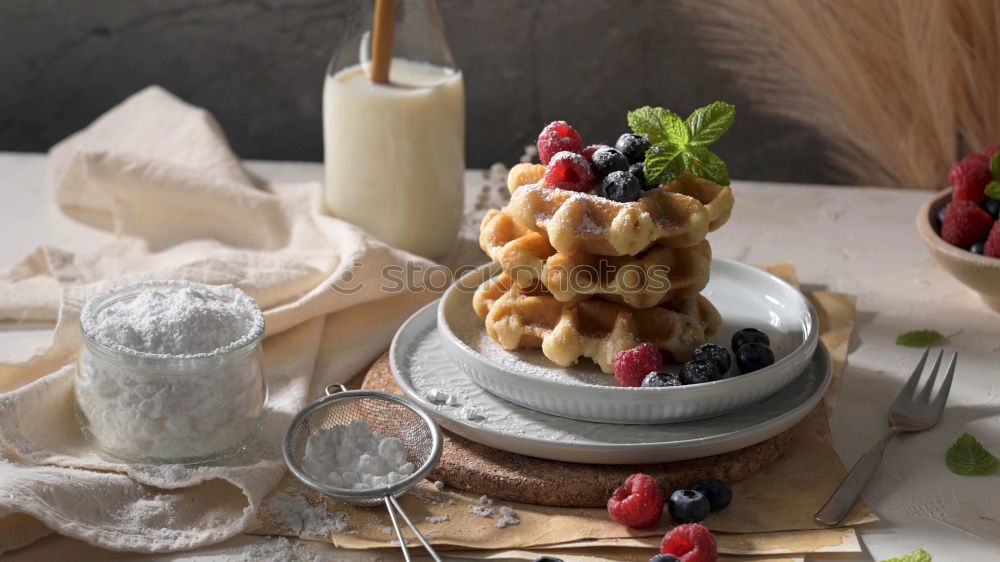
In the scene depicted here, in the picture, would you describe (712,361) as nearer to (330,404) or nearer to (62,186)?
(330,404)

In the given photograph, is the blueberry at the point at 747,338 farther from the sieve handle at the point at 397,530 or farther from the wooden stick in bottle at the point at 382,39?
the wooden stick in bottle at the point at 382,39

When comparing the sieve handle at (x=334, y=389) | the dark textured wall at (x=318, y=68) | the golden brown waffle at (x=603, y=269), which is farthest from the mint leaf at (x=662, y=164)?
the dark textured wall at (x=318, y=68)

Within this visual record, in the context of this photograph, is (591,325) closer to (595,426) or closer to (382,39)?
(595,426)

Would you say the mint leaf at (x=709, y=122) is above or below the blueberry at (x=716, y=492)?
above

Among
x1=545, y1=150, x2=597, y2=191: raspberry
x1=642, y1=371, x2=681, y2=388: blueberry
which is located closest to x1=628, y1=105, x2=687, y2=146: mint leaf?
x1=545, y1=150, x2=597, y2=191: raspberry

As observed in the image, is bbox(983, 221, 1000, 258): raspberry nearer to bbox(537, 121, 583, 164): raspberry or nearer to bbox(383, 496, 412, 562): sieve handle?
bbox(537, 121, 583, 164): raspberry
